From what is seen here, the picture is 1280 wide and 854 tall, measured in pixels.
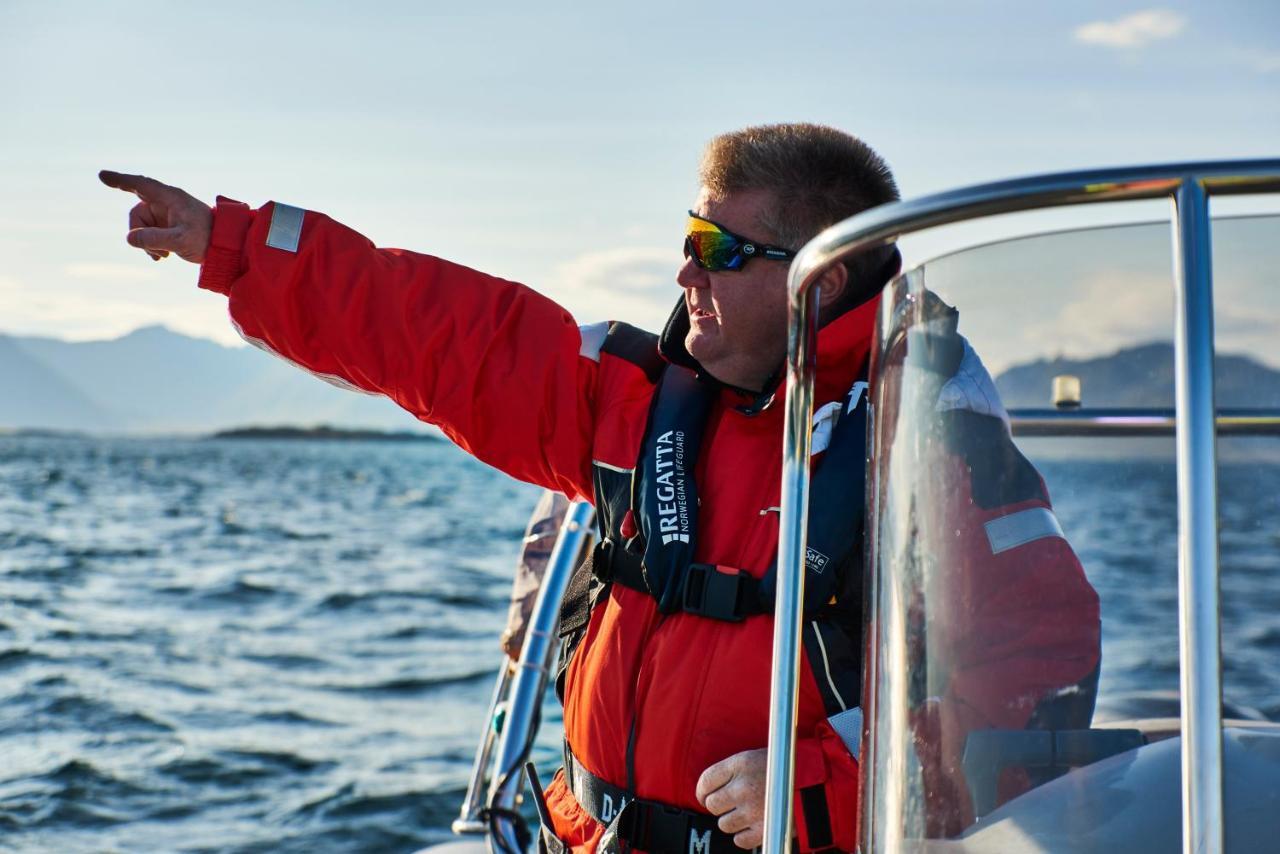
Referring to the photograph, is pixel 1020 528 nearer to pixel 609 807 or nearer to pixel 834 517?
pixel 834 517

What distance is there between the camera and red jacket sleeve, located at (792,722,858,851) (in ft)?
5.86

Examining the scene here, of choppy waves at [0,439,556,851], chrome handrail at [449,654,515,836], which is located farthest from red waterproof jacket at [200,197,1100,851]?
choppy waves at [0,439,556,851]

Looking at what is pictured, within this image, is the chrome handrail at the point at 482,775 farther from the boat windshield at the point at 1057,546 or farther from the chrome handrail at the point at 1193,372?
the chrome handrail at the point at 1193,372

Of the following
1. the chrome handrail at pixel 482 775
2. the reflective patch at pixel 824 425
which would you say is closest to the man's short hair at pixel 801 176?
the reflective patch at pixel 824 425

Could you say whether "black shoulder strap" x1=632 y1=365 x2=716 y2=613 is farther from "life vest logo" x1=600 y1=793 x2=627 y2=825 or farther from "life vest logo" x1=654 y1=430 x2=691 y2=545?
"life vest logo" x1=600 y1=793 x2=627 y2=825

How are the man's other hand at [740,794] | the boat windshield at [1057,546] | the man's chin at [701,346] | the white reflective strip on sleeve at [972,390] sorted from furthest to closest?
the man's chin at [701,346] → the man's other hand at [740,794] → the white reflective strip on sleeve at [972,390] → the boat windshield at [1057,546]

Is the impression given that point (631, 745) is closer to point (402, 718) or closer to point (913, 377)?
point (913, 377)

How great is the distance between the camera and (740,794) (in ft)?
5.81

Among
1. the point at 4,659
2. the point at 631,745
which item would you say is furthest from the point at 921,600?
the point at 4,659

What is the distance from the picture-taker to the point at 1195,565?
3.31 ft

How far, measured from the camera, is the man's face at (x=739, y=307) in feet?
6.70

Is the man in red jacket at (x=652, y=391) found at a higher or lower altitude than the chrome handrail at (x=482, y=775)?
higher

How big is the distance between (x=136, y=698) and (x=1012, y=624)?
806 centimetres

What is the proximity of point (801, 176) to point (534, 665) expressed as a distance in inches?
58.3
